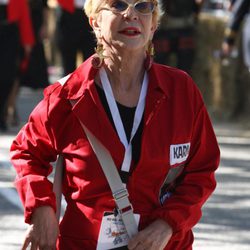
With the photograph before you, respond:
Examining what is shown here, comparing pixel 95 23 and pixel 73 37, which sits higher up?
pixel 95 23

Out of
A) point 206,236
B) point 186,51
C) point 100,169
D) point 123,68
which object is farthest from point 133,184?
point 186,51

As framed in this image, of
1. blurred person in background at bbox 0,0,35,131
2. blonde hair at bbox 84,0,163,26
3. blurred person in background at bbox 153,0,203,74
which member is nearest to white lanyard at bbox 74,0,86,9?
blurred person in background at bbox 0,0,35,131

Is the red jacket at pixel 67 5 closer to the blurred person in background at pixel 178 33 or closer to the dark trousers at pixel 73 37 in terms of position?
the dark trousers at pixel 73 37

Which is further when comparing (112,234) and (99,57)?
(99,57)

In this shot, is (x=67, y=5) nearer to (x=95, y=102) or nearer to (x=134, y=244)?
(x=95, y=102)

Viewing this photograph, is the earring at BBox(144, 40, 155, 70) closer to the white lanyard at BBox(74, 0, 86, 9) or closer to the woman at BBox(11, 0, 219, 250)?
the woman at BBox(11, 0, 219, 250)

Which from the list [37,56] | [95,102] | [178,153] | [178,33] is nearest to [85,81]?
[95,102]

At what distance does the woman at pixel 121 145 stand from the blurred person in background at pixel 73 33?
784 cm

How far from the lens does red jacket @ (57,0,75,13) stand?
39.3ft

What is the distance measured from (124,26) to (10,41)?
337 inches

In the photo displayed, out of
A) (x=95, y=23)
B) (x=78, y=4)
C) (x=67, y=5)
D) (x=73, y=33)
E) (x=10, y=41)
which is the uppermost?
(x=95, y=23)

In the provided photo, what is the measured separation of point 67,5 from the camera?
12008 millimetres

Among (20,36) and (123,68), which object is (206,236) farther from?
(20,36)

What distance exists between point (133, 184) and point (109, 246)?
0.23 metres
